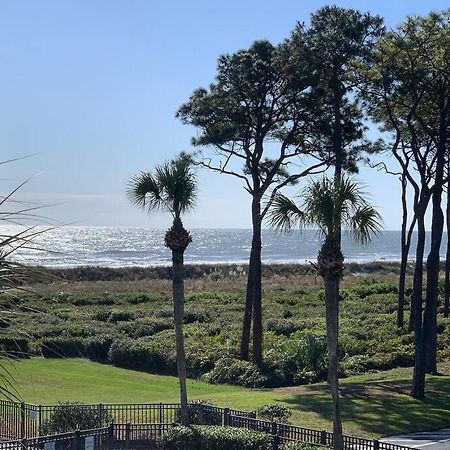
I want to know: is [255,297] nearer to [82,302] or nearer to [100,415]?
[100,415]

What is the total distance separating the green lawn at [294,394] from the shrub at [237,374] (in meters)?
0.75

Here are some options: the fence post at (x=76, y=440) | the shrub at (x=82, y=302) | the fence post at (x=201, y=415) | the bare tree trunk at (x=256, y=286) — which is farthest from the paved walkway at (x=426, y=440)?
the shrub at (x=82, y=302)

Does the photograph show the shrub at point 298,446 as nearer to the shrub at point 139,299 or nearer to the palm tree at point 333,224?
the palm tree at point 333,224

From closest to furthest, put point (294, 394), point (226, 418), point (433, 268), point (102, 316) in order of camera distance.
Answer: point (226, 418) → point (294, 394) → point (433, 268) → point (102, 316)

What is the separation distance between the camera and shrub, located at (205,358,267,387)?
34344mm

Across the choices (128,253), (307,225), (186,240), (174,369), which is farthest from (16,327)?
(128,253)

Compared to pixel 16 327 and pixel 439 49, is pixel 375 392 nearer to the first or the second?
pixel 439 49

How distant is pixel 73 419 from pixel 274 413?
5.57 m

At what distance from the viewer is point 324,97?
3647 centimetres

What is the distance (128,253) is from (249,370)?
542 feet

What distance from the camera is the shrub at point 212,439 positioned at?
1783 centimetres

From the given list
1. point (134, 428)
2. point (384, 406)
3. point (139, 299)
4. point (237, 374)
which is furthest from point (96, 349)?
point (134, 428)

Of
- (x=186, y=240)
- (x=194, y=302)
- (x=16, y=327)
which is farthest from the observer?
(x=194, y=302)

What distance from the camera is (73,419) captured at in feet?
69.7
